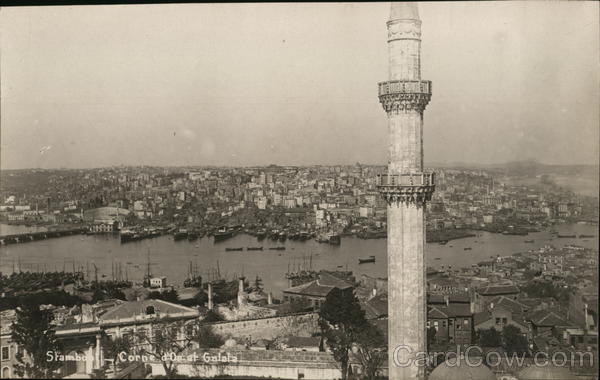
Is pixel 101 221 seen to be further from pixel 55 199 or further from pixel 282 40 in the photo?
pixel 282 40

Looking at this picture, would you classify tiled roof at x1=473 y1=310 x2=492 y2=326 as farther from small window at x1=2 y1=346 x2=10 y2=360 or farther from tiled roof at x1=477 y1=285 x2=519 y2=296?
small window at x1=2 y1=346 x2=10 y2=360

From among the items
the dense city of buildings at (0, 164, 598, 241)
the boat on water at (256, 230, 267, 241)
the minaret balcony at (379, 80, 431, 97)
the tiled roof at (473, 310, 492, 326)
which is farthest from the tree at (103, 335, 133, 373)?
the boat on water at (256, 230, 267, 241)

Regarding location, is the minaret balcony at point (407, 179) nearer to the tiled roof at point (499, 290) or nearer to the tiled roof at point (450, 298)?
the tiled roof at point (450, 298)

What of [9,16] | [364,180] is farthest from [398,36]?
[364,180]

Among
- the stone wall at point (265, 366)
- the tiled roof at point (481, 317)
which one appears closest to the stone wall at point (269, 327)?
the stone wall at point (265, 366)

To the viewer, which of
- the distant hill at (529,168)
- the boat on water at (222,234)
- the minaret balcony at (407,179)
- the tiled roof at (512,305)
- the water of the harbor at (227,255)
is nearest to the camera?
the minaret balcony at (407,179)

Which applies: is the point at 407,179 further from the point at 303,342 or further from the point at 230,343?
the point at 230,343
